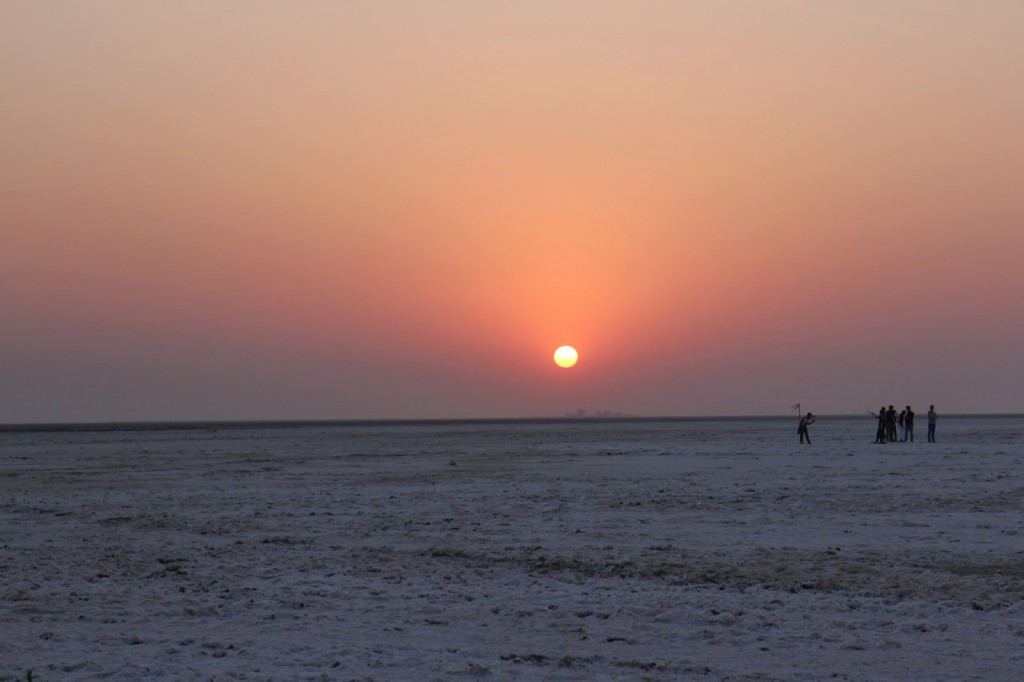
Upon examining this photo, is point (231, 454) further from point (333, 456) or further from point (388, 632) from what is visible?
point (388, 632)

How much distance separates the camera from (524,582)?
14.7 m

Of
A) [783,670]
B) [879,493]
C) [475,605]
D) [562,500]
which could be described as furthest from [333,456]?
[783,670]

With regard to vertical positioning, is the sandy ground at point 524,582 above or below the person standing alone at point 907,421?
below

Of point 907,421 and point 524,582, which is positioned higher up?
point 907,421

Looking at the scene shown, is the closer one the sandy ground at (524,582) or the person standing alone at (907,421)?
the sandy ground at (524,582)

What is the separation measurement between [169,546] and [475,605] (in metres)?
7.58

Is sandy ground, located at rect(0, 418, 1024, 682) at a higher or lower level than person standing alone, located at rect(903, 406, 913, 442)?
lower

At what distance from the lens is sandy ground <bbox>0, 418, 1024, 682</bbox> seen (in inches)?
415

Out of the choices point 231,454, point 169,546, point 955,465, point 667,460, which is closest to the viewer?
point 169,546

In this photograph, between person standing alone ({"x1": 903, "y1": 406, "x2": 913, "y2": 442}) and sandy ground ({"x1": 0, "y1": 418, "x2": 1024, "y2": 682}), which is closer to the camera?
sandy ground ({"x1": 0, "y1": 418, "x2": 1024, "y2": 682})

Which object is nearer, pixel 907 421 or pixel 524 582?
pixel 524 582

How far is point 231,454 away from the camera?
54.9 metres

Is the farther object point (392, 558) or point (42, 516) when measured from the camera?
point (42, 516)

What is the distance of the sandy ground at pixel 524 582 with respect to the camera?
1053 centimetres
